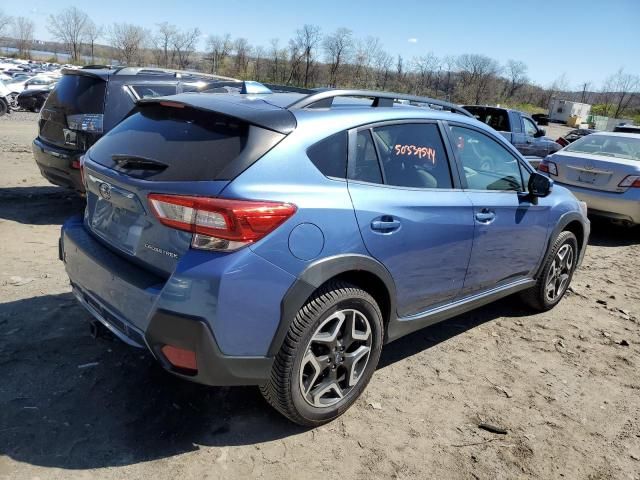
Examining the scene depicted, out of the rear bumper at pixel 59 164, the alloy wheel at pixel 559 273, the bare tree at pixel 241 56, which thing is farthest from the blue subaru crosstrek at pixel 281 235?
the bare tree at pixel 241 56

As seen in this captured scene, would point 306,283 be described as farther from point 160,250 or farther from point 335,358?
point 160,250

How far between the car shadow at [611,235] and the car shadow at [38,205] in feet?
24.4

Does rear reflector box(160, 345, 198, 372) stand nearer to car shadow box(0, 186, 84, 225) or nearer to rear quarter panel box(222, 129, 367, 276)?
rear quarter panel box(222, 129, 367, 276)

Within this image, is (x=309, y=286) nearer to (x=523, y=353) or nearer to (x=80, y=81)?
(x=523, y=353)

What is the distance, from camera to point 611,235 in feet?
27.6

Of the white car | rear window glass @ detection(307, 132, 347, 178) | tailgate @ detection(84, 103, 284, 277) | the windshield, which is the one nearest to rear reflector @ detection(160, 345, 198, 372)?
tailgate @ detection(84, 103, 284, 277)

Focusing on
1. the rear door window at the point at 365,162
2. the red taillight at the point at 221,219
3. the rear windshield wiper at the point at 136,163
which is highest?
the rear door window at the point at 365,162

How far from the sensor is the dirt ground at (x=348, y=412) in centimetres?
255

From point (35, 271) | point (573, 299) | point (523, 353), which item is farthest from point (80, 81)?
point (573, 299)

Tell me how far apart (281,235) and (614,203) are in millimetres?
6776

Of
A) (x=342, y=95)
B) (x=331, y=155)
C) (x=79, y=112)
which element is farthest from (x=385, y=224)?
(x=79, y=112)

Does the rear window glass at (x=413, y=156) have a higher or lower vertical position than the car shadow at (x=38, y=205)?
higher

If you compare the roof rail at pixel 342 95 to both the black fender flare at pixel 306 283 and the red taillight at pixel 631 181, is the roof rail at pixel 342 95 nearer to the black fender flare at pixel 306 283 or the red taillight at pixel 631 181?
the black fender flare at pixel 306 283

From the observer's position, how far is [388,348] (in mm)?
3896
